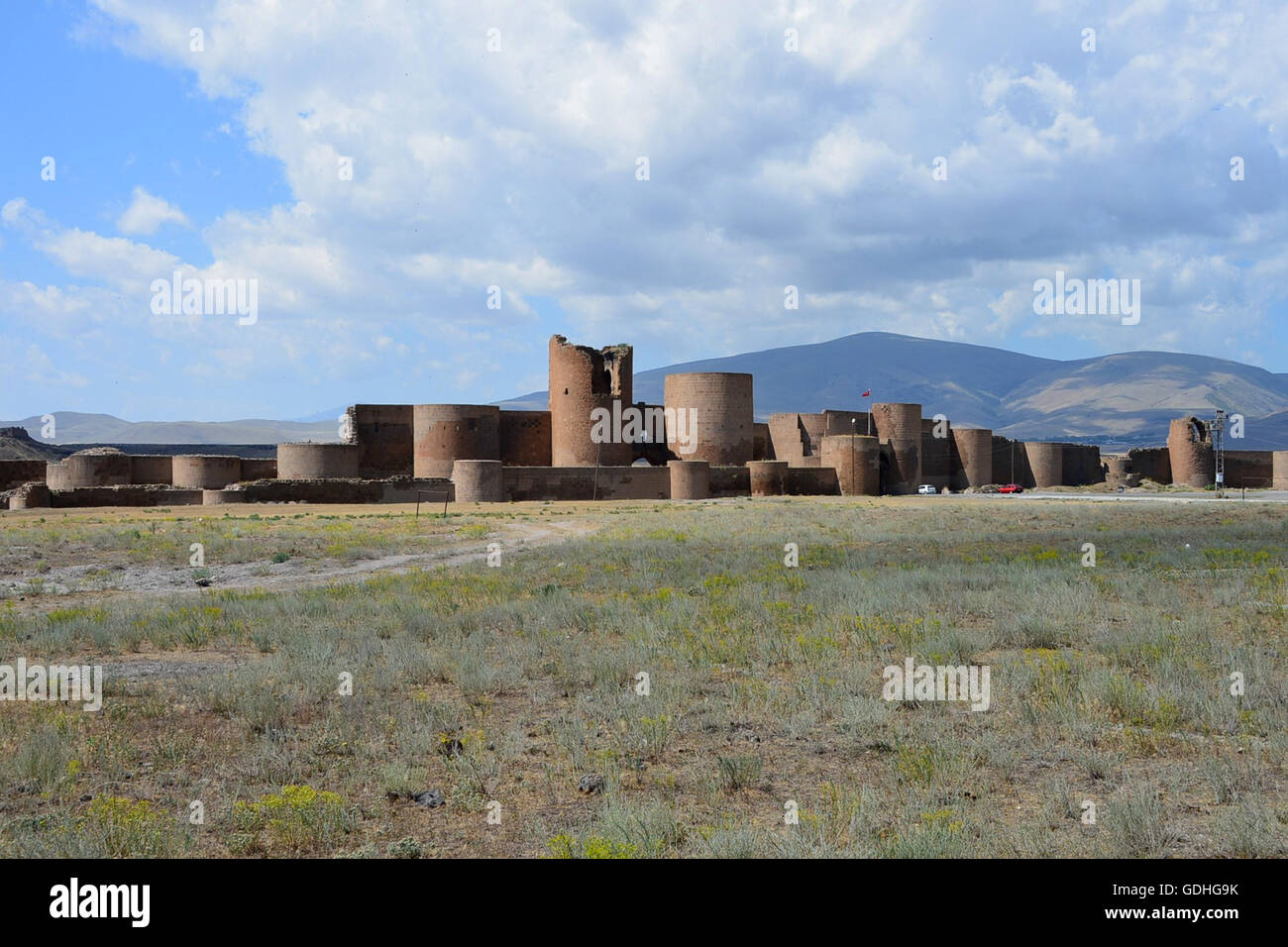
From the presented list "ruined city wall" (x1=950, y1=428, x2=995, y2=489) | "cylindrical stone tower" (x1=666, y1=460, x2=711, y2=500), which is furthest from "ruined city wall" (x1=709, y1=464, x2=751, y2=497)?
"ruined city wall" (x1=950, y1=428, x2=995, y2=489)

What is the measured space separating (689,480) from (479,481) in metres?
9.95

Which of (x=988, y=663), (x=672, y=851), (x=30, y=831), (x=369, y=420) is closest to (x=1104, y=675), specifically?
(x=988, y=663)

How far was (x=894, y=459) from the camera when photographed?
54844 mm

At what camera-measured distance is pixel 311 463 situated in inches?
1793

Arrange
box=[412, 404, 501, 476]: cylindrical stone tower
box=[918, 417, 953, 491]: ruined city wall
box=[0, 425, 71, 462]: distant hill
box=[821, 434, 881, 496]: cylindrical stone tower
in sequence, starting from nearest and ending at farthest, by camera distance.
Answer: box=[412, 404, 501, 476]: cylindrical stone tower → box=[821, 434, 881, 496]: cylindrical stone tower → box=[918, 417, 953, 491]: ruined city wall → box=[0, 425, 71, 462]: distant hill

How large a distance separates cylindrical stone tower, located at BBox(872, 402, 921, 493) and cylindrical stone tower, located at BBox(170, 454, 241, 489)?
33.4 m

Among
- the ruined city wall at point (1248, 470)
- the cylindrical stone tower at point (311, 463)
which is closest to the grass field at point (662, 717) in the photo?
the cylindrical stone tower at point (311, 463)

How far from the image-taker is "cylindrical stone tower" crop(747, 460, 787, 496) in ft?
160

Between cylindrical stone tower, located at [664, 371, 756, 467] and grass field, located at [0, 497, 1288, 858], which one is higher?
cylindrical stone tower, located at [664, 371, 756, 467]

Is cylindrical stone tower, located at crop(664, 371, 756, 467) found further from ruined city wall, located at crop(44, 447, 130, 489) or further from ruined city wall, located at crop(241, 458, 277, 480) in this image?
ruined city wall, located at crop(44, 447, 130, 489)

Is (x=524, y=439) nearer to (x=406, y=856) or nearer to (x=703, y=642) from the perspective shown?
(x=703, y=642)

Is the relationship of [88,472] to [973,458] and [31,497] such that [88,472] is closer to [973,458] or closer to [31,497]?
[31,497]
